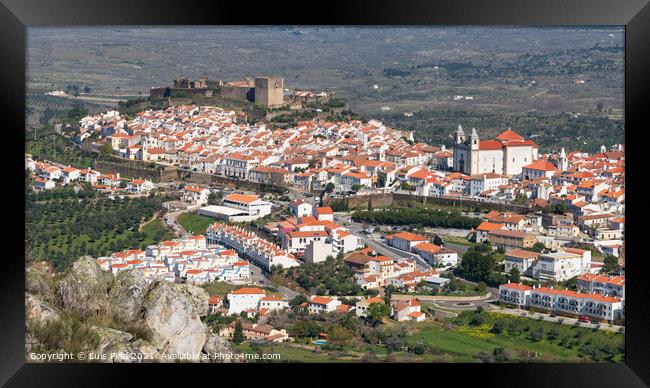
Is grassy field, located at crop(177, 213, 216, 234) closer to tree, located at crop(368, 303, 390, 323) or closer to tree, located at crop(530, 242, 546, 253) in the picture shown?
tree, located at crop(368, 303, 390, 323)

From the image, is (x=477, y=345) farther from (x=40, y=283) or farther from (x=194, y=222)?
(x=194, y=222)

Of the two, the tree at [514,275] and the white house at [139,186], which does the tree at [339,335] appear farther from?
the white house at [139,186]

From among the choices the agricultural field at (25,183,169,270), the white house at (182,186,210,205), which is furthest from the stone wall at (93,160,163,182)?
the agricultural field at (25,183,169,270)

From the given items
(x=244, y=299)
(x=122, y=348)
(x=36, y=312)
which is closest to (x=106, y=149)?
(x=244, y=299)

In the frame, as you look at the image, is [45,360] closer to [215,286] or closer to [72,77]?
[215,286]
